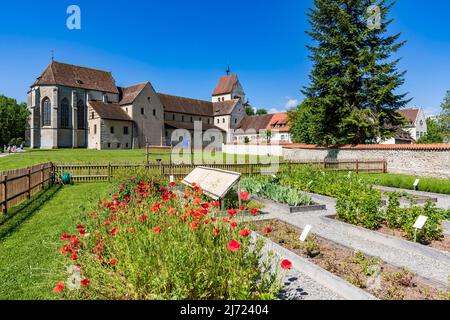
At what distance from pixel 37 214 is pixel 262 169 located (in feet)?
45.7

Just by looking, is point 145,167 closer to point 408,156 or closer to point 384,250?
point 384,250

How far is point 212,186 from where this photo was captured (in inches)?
376

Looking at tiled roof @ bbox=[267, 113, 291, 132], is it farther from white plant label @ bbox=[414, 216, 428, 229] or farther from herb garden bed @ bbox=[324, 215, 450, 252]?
white plant label @ bbox=[414, 216, 428, 229]

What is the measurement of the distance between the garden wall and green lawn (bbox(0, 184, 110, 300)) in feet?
62.6

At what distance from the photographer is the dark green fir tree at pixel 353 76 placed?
87.2 feet

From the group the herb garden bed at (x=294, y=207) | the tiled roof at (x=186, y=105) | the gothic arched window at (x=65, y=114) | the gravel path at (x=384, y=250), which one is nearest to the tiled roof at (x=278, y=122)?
the tiled roof at (x=186, y=105)

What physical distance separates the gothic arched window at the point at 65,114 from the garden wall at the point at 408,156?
139 ft

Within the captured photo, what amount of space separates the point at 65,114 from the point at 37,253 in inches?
2007

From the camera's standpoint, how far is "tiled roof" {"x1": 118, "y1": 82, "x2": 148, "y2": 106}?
5242cm

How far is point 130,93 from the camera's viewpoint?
54688 mm

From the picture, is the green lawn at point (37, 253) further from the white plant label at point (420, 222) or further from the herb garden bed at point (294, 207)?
the white plant label at point (420, 222)

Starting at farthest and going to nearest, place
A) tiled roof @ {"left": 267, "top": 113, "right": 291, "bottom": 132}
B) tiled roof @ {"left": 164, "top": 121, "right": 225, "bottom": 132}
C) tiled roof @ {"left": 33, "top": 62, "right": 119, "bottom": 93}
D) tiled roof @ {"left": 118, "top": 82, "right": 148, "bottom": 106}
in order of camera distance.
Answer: tiled roof @ {"left": 267, "top": 113, "right": 291, "bottom": 132} → tiled roof @ {"left": 164, "top": 121, "right": 225, "bottom": 132} → tiled roof @ {"left": 118, "top": 82, "right": 148, "bottom": 106} → tiled roof @ {"left": 33, "top": 62, "right": 119, "bottom": 93}

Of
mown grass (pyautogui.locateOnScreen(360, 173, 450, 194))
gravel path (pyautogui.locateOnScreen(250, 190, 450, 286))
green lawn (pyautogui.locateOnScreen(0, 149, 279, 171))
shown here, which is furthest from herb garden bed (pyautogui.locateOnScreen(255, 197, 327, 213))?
green lawn (pyautogui.locateOnScreen(0, 149, 279, 171))
